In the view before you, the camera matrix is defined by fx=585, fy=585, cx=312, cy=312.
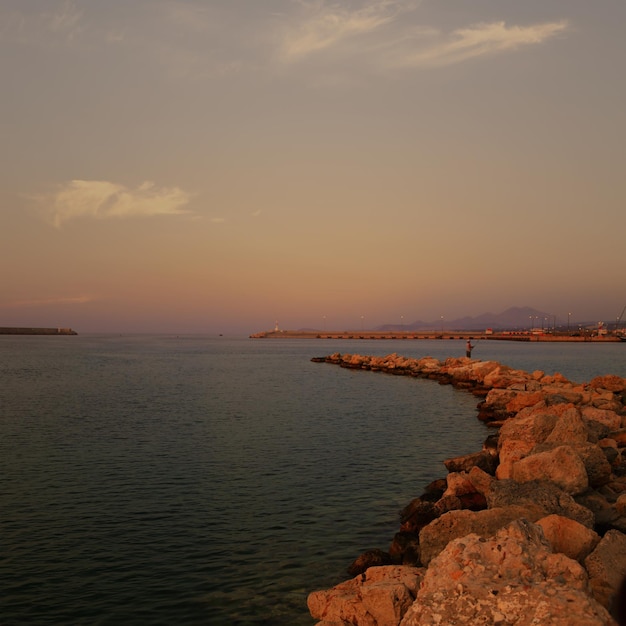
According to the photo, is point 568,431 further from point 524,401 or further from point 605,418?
point 524,401

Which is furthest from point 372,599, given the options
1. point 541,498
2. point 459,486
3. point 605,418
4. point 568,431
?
point 605,418

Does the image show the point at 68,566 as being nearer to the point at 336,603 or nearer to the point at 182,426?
the point at 336,603

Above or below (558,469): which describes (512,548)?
above

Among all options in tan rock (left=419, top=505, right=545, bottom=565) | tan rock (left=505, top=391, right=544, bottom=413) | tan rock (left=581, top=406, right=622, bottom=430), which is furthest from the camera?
tan rock (left=505, top=391, right=544, bottom=413)

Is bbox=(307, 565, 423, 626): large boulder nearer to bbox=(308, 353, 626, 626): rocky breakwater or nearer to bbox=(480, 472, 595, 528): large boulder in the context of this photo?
bbox=(308, 353, 626, 626): rocky breakwater

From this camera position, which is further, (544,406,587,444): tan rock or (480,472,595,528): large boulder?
(544,406,587,444): tan rock

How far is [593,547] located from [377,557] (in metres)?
3.85

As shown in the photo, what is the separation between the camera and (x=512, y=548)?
742 cm

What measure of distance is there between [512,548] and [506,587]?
871 mm

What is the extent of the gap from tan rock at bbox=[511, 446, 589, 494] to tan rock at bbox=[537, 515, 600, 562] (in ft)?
11.0

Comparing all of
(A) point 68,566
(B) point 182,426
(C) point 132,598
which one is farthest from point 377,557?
(B) point 182,426

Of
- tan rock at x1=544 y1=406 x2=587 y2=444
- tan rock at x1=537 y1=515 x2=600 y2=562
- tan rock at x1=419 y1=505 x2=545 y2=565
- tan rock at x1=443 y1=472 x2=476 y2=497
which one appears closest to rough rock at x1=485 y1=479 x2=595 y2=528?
tan rock at x1=419 y1=505 x2=545 y2=565

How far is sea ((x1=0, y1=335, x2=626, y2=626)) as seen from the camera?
34.2 ft

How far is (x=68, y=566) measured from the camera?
1161cm
